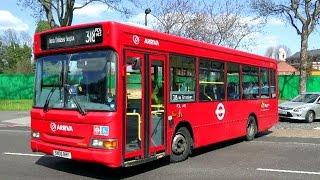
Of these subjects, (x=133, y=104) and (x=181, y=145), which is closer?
(x=133, y=104)

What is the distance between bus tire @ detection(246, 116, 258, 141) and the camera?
15.1 meters

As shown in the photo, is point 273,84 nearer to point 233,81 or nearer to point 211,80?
point 233,81

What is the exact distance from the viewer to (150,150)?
9703mm

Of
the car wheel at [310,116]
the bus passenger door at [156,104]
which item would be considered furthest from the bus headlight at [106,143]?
the car wheel at [310,116]

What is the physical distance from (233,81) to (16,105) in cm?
2408

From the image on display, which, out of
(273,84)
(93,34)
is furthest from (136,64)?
(273,84)

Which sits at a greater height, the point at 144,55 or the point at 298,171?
the point at 144,55

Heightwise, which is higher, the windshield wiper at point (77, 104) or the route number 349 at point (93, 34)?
the route number 349 at point (93, 34)

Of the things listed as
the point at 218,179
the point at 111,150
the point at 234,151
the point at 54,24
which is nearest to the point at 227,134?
the point at 234,151

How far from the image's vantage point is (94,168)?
10.3 m

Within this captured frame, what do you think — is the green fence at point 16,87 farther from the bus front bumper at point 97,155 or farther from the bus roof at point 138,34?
the bus front bumper at point 97,155

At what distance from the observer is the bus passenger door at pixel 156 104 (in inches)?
384

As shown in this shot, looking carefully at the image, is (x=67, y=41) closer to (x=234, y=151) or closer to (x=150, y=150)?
(x=150, y=150)

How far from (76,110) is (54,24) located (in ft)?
64.1
